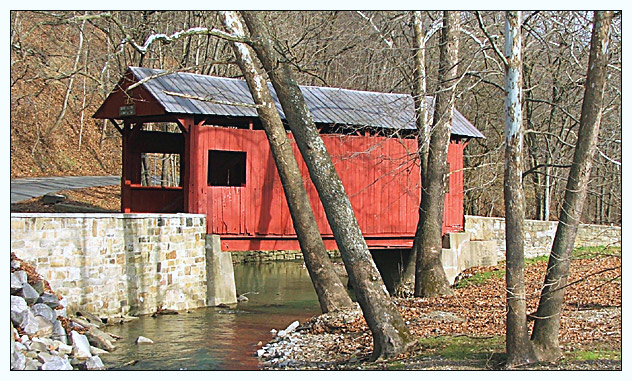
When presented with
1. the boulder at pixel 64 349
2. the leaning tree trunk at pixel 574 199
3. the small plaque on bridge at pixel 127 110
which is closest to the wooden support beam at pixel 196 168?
the small plaque on bridge at pixel 127 110

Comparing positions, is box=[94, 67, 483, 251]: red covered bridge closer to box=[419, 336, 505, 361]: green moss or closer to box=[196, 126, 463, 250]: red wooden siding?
box=[196, 126, 463, 250]: red wooden siding

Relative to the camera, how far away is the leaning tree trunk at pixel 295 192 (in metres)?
12.2

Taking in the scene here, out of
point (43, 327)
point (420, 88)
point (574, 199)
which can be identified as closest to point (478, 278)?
point (420, 88)

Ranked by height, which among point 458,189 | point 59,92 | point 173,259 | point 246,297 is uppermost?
point 59,92

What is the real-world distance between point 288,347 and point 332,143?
7.15 meters

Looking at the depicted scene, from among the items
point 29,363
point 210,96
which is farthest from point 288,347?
point 210,96

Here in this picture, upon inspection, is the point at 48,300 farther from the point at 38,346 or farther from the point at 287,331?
the point at 287,331

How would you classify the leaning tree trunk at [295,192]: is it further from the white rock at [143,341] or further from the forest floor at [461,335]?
the white rock at [143,341]

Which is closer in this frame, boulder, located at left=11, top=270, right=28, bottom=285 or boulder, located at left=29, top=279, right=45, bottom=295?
boulder, located at left=11, top=270, right=28, bottom=285

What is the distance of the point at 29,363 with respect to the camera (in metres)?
8.27

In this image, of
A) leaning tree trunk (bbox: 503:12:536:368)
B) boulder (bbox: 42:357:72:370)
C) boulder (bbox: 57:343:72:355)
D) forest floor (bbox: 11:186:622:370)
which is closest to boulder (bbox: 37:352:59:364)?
boulder (bbox: 42:357:72:370)

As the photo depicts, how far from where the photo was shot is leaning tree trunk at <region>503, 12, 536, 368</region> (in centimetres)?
748

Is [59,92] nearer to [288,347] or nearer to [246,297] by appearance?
[246,297]

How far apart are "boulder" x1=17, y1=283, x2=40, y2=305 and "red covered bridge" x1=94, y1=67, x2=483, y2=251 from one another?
17.9ft
